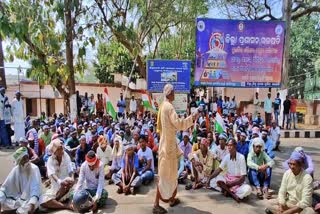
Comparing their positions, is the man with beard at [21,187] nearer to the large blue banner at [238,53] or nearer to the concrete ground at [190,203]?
the concrete ground at [190,203]

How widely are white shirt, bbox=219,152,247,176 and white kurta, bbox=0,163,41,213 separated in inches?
122

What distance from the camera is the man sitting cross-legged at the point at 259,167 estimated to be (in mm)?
6055

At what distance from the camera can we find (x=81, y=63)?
7.22m

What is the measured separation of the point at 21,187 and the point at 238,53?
9.39 metres

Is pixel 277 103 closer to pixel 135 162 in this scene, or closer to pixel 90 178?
pixel 135 162

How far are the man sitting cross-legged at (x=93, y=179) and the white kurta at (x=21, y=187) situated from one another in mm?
628

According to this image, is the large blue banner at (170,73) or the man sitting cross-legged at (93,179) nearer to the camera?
the man sitting cross-legged at (93,179)

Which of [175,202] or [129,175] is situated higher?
[129,175]

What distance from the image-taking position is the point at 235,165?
6.06 metres

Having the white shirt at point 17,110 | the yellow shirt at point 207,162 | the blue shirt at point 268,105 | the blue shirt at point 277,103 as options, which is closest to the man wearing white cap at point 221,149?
the yellow shirt at point 207,162

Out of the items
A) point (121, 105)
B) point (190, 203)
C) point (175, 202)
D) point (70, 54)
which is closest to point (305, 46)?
point (121, 105)

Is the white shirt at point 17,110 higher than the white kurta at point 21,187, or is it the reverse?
the white shirt at point 17,110

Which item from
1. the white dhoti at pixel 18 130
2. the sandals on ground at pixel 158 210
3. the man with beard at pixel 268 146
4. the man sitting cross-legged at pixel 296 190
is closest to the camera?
the man sitting cross-legged at pixel 296 190

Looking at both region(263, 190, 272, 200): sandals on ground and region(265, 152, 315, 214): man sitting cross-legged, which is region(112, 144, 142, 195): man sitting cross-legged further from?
region(265, 152, 315, 214): man sitting cross-legged
